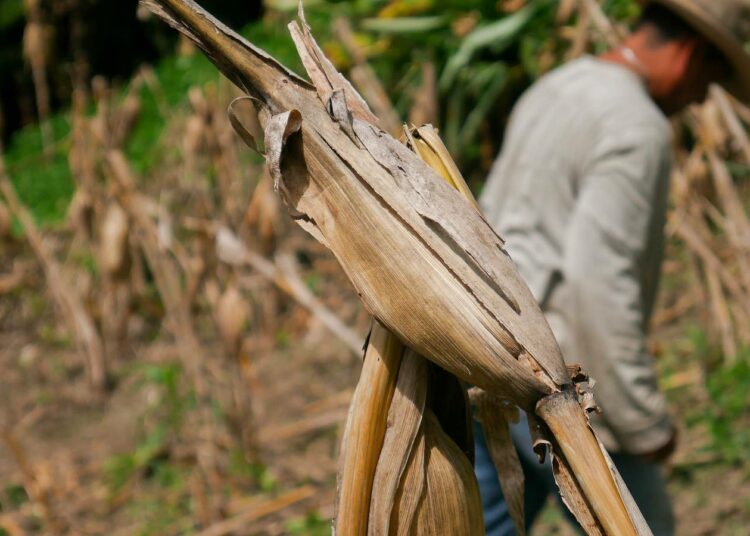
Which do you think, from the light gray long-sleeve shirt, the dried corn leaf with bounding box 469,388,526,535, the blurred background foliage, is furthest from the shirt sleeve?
the blurred background foliage

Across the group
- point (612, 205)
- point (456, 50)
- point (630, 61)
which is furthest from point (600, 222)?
point (456, 50)

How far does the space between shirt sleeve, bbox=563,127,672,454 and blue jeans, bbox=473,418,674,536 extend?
98 millimetres

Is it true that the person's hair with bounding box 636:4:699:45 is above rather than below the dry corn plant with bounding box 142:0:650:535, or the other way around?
below

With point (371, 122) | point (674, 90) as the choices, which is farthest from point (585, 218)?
point (371, 122)

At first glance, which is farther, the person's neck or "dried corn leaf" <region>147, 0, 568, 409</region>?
the person's neck

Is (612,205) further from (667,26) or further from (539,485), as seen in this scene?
(539,485)

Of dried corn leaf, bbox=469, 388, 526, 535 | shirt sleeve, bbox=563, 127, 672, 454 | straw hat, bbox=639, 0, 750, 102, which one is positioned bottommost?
shirt sleeve, bbox=563, 127, 672, 454

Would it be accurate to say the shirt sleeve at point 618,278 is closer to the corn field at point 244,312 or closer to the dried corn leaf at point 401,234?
the corn field at point 244,312

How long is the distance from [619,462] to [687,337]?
200cm

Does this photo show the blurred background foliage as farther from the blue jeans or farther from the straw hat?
the blue jeans

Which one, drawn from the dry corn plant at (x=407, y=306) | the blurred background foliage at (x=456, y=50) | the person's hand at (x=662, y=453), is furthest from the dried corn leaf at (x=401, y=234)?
the blurred background foliage at (x=456, y=50)

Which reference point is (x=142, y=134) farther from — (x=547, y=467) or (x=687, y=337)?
(x=547, y=467)

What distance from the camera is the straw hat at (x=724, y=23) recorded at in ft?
5.48

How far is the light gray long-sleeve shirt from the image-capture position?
5.13 ft
